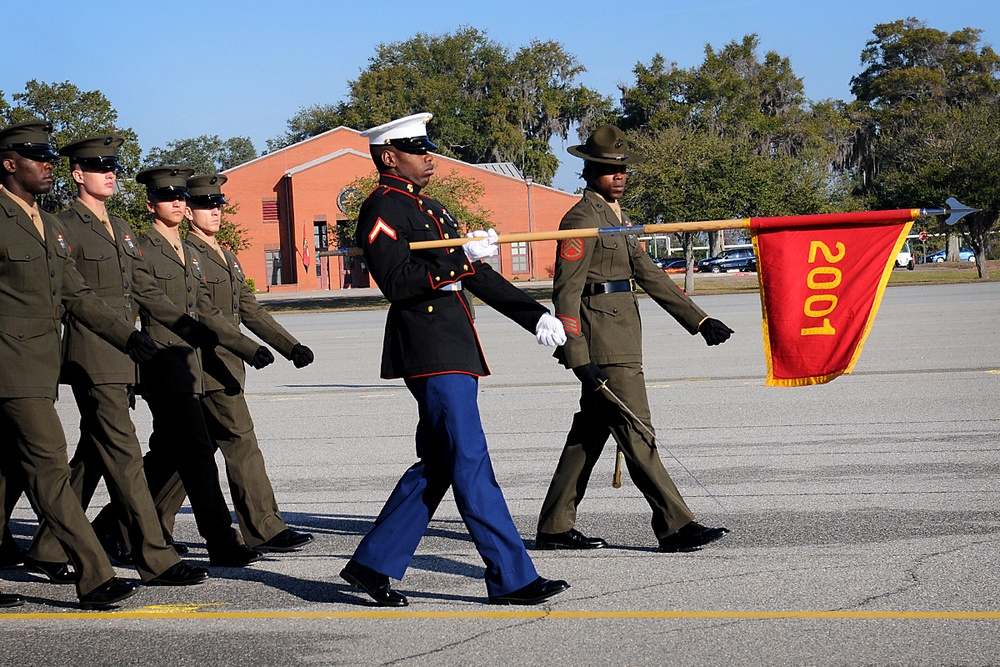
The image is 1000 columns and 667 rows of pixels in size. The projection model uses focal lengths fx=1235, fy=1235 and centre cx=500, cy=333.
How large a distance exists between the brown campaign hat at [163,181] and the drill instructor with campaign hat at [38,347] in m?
0.97

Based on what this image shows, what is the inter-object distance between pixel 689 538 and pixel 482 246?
6.33 feet

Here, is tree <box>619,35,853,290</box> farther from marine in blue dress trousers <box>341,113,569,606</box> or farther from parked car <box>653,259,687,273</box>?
marine in blue dress trousers <box>341,113,569,606</box>

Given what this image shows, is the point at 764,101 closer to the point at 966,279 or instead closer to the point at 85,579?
the point at 966,279

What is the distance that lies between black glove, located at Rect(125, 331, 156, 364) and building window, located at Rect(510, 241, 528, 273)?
6276 cm

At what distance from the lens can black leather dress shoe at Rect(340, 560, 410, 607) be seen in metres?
5.27

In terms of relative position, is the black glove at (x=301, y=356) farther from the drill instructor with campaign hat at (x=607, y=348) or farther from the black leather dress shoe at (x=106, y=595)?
the black leather dress shoe at (x=106, y=595)

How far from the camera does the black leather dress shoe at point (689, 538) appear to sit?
6020 mm

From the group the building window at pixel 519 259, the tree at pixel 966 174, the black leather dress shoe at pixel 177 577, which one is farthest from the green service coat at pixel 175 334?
the building window at pixel 519 259

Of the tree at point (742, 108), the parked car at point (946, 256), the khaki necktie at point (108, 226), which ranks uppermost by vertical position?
the tree at point (742, 108)

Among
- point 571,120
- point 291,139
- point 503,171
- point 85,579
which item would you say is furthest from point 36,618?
point 291,139

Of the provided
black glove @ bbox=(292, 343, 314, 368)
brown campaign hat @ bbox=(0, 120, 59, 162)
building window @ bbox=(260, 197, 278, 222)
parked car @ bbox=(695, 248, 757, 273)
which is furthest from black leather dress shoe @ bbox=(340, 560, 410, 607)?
parked car @ bbox=(695, 248, 757, 273)

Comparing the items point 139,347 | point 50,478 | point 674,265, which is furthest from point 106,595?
point 674,265

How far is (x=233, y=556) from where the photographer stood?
243 inches

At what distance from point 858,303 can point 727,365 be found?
10091 mm
